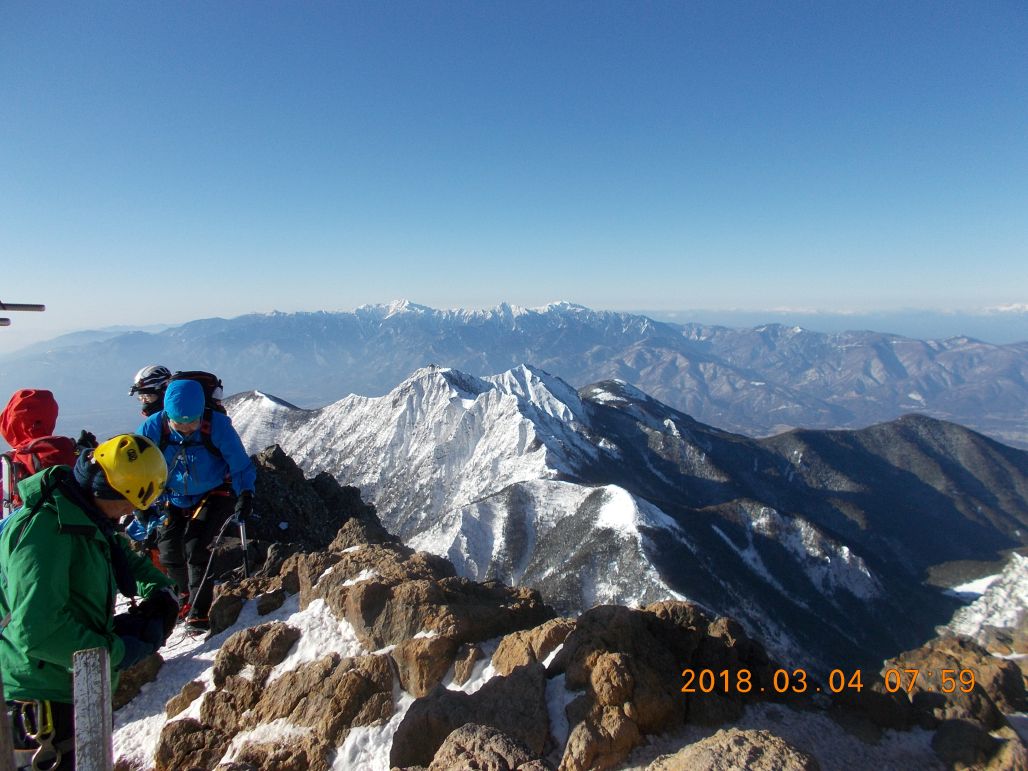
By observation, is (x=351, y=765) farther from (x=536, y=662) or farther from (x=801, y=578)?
(x=801, y=578)

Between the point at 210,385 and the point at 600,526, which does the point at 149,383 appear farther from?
the point at 600,526

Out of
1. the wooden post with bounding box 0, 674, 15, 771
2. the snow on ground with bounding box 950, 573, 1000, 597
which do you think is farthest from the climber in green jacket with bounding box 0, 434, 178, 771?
the snow on ground with bounding box 950, 573, 1000, 597

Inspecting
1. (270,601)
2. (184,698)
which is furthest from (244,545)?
(184,698)

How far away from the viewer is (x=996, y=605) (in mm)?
125000

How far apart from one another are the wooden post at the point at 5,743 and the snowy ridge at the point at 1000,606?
156m

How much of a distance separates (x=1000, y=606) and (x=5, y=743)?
7030 inches

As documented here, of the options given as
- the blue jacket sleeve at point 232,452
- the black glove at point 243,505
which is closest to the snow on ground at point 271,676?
the black glove at point 243,505

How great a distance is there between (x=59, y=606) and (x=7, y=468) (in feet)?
17.4

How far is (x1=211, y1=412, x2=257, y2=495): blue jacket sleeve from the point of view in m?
11.4

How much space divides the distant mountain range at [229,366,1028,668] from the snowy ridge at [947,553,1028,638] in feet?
16.4

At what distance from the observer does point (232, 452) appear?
37.9 feet

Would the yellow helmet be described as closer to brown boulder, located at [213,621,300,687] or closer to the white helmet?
brown boulder, located at [213,621,300,687]

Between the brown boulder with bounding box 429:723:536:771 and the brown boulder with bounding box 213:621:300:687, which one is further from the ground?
the brown boulder with bounding box 429:723:536:771

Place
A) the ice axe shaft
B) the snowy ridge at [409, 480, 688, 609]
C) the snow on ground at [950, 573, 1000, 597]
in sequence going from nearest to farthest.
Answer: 1. the ice axe shaft
2. the snowy ridge at [409, 480, 688, 609]
3. the snow on ground at [950, 573, 1000, 597]
